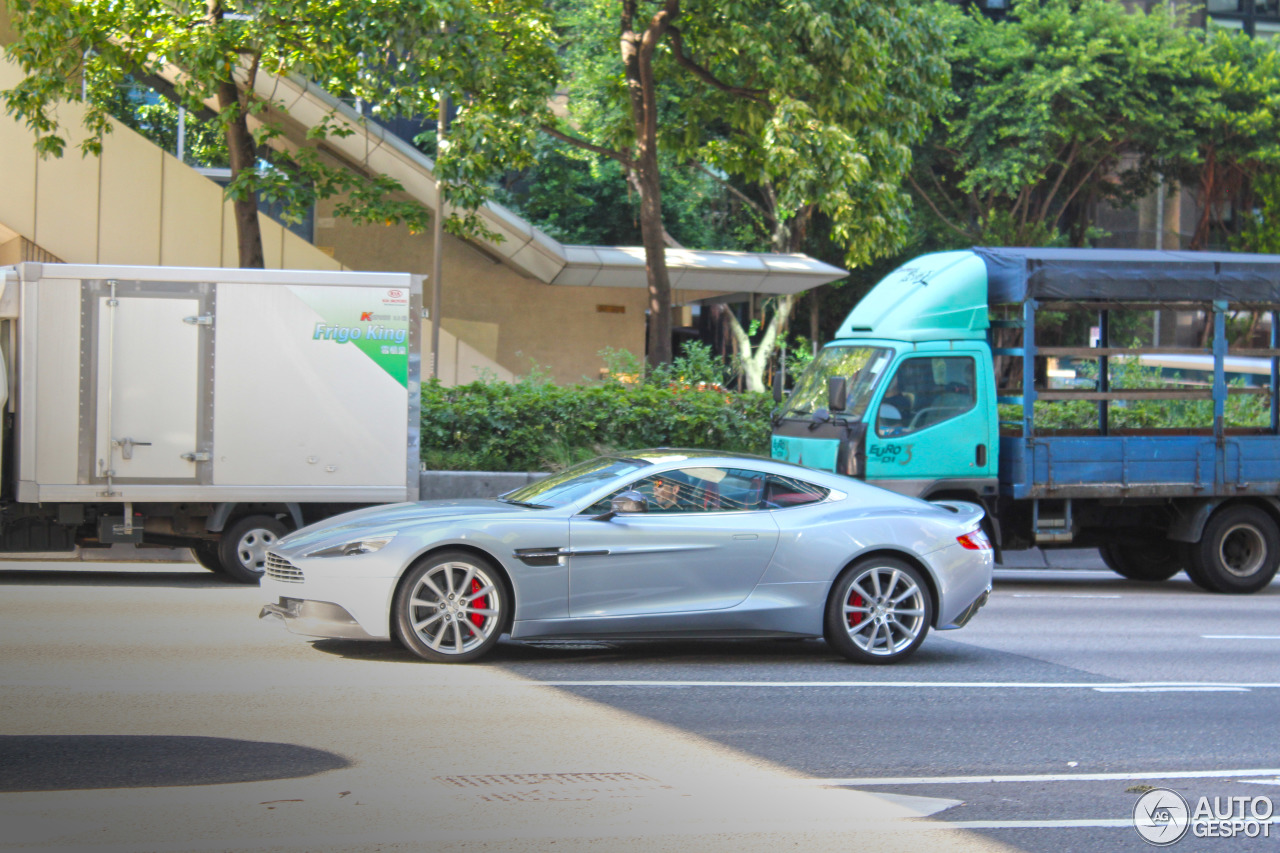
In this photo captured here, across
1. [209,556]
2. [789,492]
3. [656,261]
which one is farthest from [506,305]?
[789,492]

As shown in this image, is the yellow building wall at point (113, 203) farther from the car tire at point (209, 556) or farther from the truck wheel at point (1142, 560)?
the truck wheel at point (1142, 560)

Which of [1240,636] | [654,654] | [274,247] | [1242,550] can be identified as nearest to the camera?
[654,654]

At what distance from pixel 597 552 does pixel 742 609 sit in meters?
1.00

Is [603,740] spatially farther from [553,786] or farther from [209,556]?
[209,556]

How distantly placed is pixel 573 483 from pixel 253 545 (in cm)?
422

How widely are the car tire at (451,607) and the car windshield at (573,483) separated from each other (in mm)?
737

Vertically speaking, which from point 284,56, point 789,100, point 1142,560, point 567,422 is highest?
point 284,56

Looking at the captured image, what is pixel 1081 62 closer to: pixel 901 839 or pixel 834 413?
pixel 834 413

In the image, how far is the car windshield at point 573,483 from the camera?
822 centimetres

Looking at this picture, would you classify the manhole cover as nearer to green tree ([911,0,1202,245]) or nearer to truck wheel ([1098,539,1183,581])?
truck wheel ([1098,539,1183,581])

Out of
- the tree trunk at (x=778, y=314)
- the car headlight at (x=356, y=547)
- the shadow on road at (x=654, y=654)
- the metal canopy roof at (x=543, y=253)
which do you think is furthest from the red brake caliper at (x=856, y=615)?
the tree trunk at (x=778, y=314)

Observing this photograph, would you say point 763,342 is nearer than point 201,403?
No

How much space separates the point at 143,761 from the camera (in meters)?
5.52

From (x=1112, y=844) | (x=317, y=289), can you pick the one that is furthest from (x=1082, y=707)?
(x=317, y=289)
